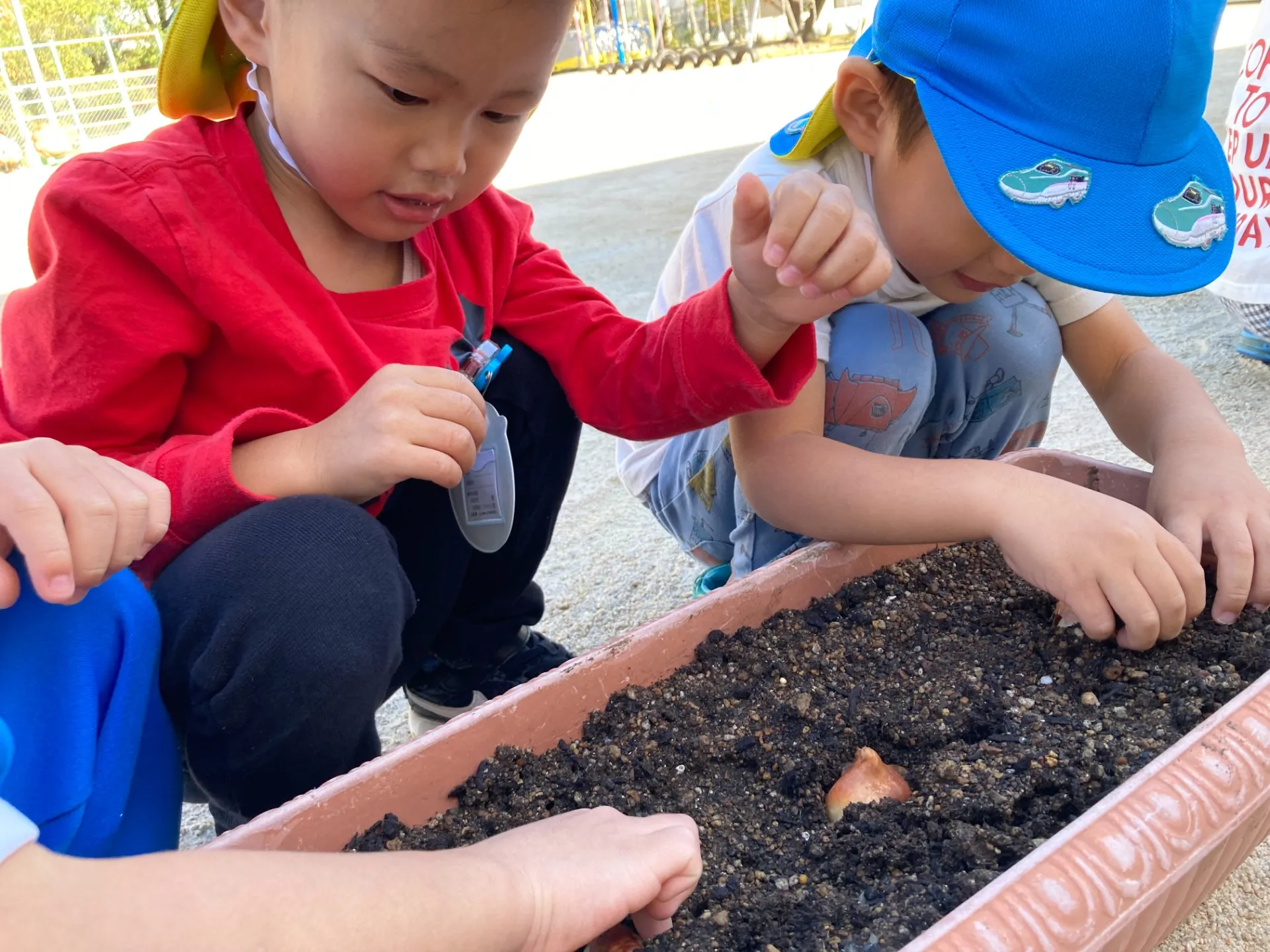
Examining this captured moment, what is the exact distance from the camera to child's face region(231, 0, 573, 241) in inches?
31.7

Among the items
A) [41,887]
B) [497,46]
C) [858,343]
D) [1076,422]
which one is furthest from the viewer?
[1076,422]

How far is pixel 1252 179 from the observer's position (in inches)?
85.5

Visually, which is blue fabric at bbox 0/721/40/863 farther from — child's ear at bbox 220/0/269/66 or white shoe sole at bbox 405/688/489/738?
white shoe sole at bbox 405/688/489/738

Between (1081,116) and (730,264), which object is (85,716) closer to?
(730,264)

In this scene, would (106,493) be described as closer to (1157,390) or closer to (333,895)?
(333,895)

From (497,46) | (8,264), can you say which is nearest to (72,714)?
(497,46)

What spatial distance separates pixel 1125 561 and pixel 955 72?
0.51 metres

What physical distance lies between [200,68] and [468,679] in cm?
79

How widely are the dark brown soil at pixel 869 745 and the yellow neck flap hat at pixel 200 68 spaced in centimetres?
72

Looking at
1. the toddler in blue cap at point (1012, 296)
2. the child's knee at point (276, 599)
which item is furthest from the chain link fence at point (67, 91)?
the child's knee at point (276, 599)

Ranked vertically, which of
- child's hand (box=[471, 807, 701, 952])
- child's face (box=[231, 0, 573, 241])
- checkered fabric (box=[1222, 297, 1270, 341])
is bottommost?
checkered fabric (box=[1222, 297, 1270, 341])

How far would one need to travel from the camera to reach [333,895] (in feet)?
1.83

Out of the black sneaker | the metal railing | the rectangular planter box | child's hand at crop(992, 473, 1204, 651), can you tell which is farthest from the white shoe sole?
the metal railing

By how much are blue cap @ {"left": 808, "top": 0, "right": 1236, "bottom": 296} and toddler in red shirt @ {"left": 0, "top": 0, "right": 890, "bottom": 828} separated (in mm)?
186
